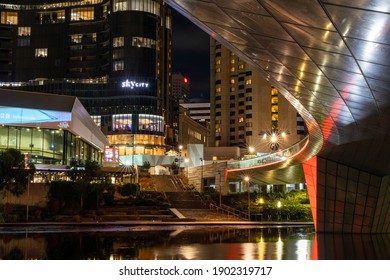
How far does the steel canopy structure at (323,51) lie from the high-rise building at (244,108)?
441 feet

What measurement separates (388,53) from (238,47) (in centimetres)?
454

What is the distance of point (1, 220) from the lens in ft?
158

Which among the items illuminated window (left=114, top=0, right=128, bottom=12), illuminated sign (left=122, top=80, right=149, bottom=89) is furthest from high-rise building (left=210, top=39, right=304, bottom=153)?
illuminated window (left=114, top=0, right=128, bottom=12)

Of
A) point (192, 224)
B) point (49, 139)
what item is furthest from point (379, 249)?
point (49, 139)

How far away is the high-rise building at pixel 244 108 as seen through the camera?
165 metres

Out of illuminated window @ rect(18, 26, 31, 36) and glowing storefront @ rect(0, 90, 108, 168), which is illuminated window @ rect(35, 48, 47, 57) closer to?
illuminated window @ rect(18, 26, 31, 36)

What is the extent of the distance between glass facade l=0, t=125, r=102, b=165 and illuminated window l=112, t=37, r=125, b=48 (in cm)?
6673

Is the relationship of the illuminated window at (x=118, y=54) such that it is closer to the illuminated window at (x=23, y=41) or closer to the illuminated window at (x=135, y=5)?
the illuminated window at (x=135, y=5)

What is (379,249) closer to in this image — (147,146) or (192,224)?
(192,224)

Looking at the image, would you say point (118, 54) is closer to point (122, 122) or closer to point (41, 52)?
point (122, 122)

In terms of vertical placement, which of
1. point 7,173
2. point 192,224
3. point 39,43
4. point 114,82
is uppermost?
point 39,43

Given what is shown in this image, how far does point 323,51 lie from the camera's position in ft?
45.2

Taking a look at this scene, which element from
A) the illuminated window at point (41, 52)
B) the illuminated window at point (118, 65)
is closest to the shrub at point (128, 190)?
the illuminated window at point (118, 65)

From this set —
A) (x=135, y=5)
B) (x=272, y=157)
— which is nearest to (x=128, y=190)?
(x=272, y=157)
